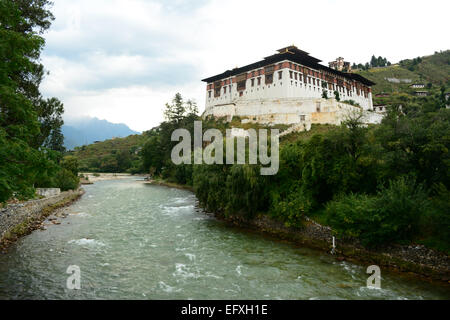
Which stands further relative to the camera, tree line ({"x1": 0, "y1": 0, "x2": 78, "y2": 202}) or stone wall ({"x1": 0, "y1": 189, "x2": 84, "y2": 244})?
stone wall ({"x1": 0, "y1": 189, "x2": 84, "y2": 244})

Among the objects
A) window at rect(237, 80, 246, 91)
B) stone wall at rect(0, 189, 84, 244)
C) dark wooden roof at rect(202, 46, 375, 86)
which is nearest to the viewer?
stone wall at rect(0, 189, 84, 244)

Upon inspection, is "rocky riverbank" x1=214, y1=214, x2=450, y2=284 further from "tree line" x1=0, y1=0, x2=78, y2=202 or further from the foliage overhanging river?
"tree line" x1=0, y1=0, x2=78, y2=202

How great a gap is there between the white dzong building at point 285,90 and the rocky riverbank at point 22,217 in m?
38.3

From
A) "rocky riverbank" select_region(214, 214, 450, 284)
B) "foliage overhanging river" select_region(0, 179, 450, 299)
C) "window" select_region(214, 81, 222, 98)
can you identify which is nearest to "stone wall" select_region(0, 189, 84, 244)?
"foliage overhanging river" select_region(0, 179, 450, 299)

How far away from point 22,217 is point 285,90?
158 feet

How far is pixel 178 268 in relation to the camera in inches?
565

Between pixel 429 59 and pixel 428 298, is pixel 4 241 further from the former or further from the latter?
pixel 429 59

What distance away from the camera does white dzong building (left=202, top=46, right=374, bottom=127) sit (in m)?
53.0

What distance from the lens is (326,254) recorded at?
16844mm

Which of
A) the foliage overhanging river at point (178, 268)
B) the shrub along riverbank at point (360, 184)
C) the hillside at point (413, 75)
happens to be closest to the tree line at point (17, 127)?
the foliage overhanging river at point (178, 268)

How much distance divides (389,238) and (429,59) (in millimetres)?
191964

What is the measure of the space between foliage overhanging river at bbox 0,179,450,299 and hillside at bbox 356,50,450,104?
111 m

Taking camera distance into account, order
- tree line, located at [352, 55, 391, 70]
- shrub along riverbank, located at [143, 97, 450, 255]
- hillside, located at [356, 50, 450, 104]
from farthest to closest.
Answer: tree line, located at [352, 55, 391, 70] → hillside, located at [356, 50, 450, 104] → shrub along riverbank, located at [143, 97, 450, 255]

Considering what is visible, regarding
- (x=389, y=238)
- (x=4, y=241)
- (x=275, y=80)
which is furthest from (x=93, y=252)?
(x=275, y=80)
